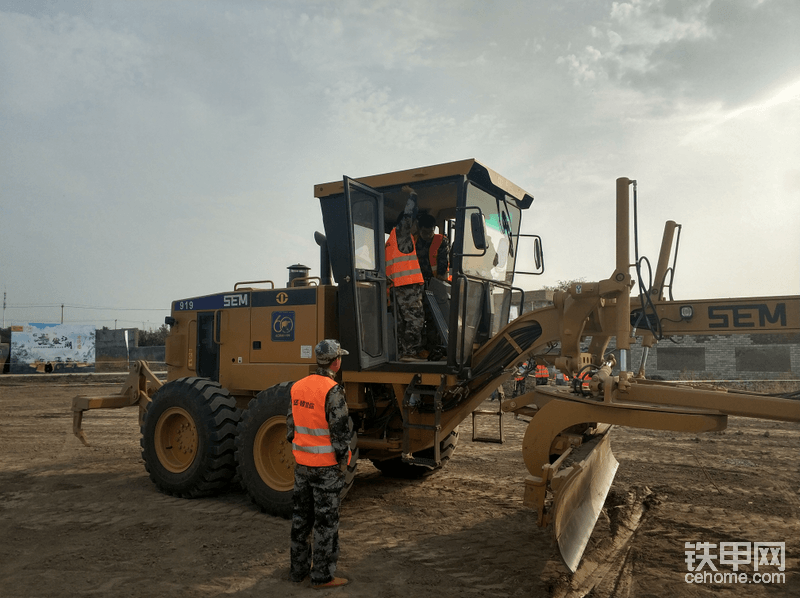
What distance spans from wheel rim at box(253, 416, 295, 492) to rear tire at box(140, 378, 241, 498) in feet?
2.04

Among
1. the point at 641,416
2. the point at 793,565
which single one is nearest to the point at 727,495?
the point at 793,565

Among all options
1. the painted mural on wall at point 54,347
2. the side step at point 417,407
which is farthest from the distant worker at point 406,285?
the painted mural on wall at point 54,347

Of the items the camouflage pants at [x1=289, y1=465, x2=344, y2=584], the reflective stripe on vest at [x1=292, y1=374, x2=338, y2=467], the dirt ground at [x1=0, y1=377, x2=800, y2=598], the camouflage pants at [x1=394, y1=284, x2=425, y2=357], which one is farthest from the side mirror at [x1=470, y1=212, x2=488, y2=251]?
the dirt ground at [x1=0, y1=377, x2=800, y2=598]

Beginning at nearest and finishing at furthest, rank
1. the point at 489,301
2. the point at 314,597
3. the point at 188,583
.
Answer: the point at 314,597 < the point at 188,583 < the point at 489,301

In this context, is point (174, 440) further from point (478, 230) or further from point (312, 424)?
point (478, 230)

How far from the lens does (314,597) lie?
3.94m

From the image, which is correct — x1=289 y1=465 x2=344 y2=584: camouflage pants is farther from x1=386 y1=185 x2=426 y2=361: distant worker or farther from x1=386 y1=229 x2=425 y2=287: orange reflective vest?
x1=386 y1=229 x2=425 y2=287: orange reflective vest

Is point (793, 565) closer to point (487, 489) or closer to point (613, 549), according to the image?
point (613, 549)

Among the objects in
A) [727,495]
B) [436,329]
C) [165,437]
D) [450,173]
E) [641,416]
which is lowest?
[727,495]

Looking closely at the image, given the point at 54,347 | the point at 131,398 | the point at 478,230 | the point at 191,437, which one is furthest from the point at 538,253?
the point at 54,347

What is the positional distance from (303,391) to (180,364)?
14.0 ft

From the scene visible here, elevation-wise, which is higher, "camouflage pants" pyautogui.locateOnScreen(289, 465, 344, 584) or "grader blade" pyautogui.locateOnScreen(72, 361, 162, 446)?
"grader blade" pyautogui.locateOnScreen(72, 361, 162, 446)

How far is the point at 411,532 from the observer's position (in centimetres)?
534

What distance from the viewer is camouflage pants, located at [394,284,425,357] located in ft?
20.6
